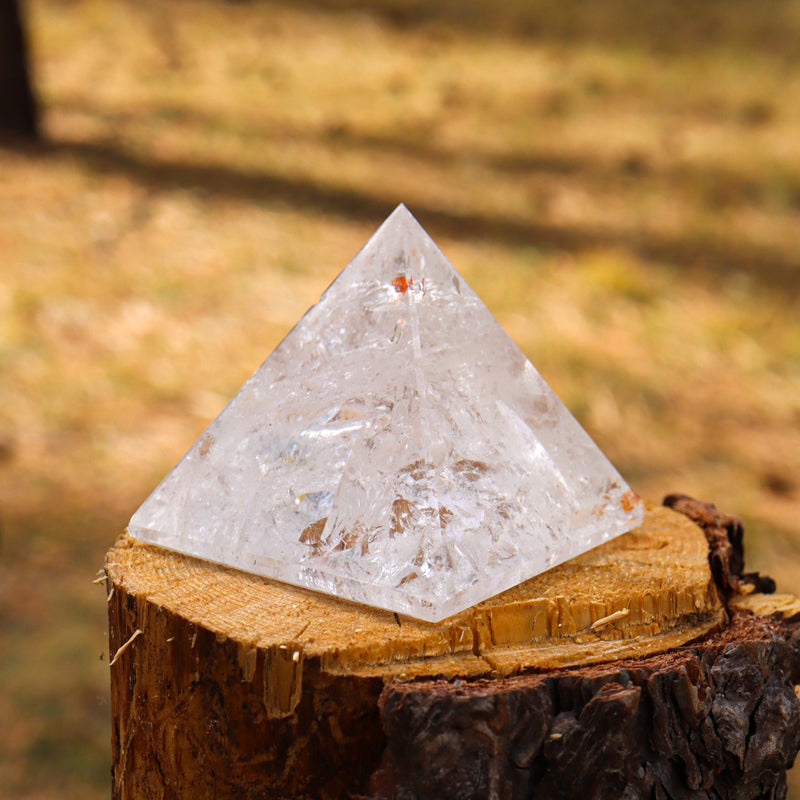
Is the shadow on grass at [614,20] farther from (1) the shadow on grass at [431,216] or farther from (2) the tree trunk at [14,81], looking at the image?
(2) the tree trunk at [14,81]

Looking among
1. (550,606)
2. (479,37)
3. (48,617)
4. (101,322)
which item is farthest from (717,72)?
(550,606)

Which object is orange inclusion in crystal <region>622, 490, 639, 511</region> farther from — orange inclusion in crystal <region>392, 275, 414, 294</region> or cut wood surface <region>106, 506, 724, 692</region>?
orange inclusion in crystal <region>392, 275, 414, 294</region>

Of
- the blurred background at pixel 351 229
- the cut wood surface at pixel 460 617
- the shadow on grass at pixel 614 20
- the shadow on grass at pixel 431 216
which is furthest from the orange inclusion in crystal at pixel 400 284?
the shadow on grass at pixel 614 20

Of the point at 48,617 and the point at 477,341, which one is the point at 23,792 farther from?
the point at 477,341

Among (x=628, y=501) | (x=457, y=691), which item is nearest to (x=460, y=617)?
(x=457, y=691)

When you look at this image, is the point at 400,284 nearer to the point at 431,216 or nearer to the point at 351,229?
the point at 351,229

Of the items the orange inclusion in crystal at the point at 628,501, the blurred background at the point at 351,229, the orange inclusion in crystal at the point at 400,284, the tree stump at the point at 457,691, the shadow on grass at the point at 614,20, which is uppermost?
the shadow on grass at the point at 614,20

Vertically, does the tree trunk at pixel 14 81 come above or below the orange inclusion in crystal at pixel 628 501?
above
